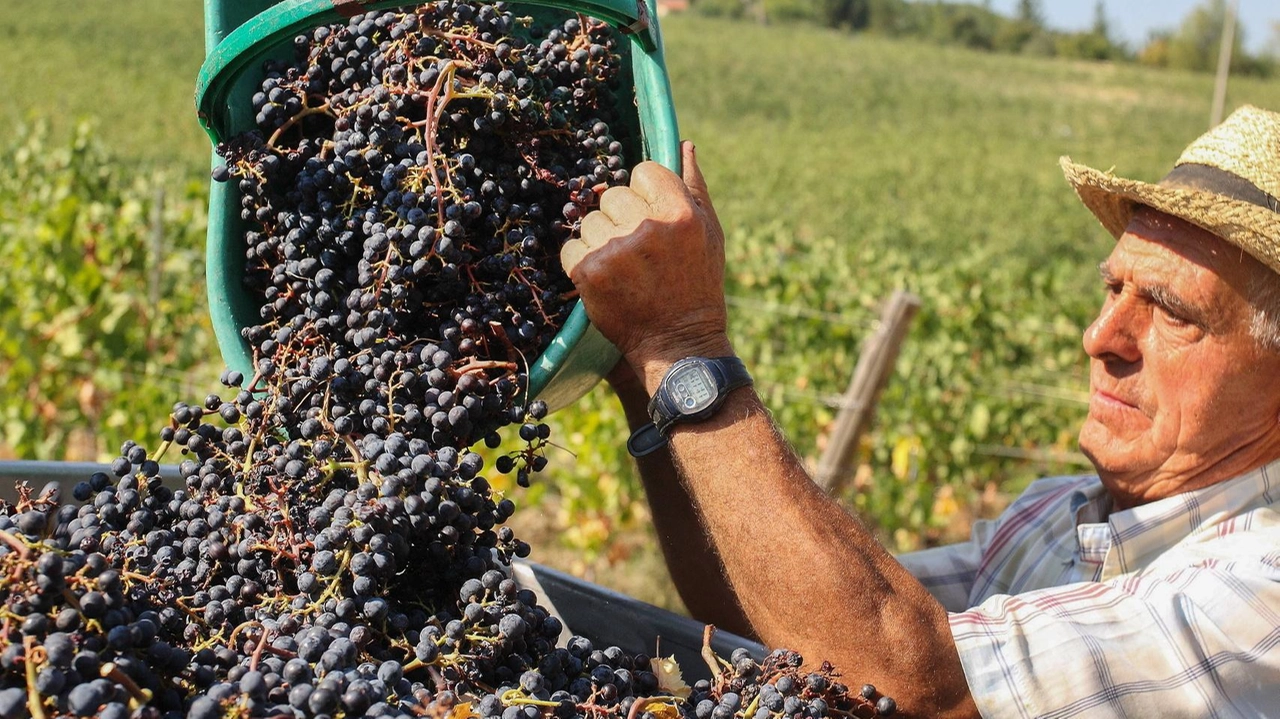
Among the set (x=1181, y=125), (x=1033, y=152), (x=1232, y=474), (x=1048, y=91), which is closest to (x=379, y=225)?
(x=1232, y=474)

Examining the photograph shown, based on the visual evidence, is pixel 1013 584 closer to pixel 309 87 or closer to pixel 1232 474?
pixel 1232 474

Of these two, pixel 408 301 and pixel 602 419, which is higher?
pixel 408 301

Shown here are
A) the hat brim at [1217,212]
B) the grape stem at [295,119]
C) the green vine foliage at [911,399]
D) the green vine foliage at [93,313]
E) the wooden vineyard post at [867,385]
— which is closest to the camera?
the grape stem at [295,119]

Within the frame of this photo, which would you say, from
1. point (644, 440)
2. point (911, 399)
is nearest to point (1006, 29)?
point (911, 399)

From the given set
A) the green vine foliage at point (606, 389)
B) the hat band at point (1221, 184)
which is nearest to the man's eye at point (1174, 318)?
the hat band at point (1221, 184)

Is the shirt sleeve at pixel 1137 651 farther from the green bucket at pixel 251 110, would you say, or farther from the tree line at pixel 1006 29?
the tree line at pixel 1006 29

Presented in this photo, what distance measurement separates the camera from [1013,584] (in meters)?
2.43

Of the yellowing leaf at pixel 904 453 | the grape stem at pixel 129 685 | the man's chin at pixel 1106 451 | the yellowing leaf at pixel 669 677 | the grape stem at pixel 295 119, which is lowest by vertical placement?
the yellowing leaf at pixel 904 453

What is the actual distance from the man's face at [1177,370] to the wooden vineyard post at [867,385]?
3257 mm

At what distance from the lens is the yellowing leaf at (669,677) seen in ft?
5.18

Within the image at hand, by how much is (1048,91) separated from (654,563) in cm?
4653

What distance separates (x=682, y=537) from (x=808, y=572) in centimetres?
67

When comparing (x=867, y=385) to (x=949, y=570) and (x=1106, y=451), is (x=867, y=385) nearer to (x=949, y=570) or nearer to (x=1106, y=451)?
(x=949, y=570)

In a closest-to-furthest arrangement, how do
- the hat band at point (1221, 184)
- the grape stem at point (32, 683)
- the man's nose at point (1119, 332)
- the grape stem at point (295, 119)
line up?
the grape stem at point (32, 683), the grape stem at point (295, 119), the hat band at point (1221, 184), the man's nose at point (1119, 332)
